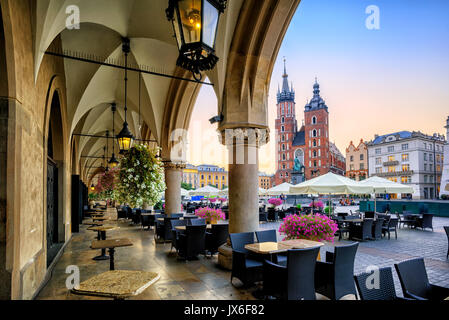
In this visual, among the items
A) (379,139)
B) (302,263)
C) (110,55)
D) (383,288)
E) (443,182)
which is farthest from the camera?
(379,139)

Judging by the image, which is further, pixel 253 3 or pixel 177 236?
pixel 177 236

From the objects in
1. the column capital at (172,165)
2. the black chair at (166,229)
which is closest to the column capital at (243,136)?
the black chair at (166,229)

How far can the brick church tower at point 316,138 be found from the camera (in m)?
66.2

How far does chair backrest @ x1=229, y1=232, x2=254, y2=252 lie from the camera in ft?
16.3

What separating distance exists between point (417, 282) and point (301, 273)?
1279mm

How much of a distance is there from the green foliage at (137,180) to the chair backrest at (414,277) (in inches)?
181

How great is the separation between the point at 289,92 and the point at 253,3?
8096 centimetres

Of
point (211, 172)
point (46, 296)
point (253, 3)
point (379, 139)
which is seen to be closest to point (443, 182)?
point (379, 139)

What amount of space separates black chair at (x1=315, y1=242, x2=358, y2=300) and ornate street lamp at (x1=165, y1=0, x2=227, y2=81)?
3100 mm

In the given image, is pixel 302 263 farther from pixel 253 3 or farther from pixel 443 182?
pixel 443 182

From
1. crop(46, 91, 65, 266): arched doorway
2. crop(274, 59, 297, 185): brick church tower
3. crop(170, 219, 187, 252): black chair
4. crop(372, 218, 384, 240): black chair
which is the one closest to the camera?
crop(170, 219, 187, 252): black chair

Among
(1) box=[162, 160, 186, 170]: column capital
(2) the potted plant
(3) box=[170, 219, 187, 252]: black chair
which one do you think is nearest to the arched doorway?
(1) box=[162, 160, 186, 170]: column capital

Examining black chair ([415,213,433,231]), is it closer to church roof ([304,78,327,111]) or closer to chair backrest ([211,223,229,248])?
chair backrest ([211,223,229,248])
